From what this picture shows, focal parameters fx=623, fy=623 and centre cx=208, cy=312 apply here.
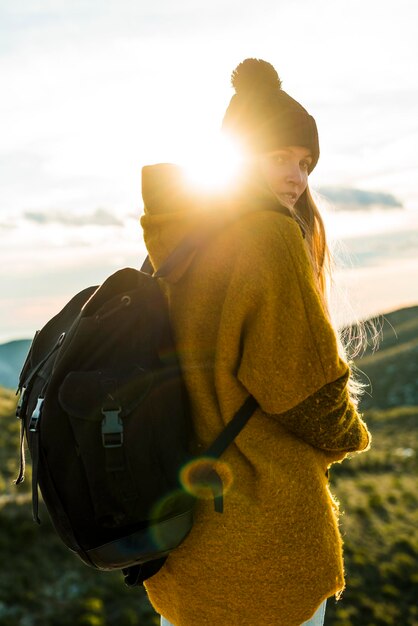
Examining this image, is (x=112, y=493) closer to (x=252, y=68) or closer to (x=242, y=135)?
(x=242, y=135)

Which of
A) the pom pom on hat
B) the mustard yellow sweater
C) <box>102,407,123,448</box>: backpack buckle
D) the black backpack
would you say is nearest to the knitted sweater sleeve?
the mustard yellow sweater

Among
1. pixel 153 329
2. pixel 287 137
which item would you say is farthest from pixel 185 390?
pixel 287 137

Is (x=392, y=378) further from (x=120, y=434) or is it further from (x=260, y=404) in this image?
(x=120, y=434)

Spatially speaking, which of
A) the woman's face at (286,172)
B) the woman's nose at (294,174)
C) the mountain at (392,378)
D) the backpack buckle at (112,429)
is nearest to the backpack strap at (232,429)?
the backpack buckle at (112,429)

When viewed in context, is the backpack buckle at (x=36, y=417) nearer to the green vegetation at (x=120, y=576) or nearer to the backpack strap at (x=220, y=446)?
the backpack strap at (x=220, y=446)

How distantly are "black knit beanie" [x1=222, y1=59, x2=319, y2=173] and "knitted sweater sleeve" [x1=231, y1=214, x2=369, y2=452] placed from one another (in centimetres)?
94

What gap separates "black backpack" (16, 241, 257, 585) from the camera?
190cm

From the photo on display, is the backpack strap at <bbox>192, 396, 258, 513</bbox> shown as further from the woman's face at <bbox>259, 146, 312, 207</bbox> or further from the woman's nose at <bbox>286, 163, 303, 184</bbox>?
the woman's nose at <bbox>286, 163, 303, 184</bbox>

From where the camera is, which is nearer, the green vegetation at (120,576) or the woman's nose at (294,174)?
the woman's nose at (294,174)

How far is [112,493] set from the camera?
1.89m

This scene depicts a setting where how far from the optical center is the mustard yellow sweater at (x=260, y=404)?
1.95 m

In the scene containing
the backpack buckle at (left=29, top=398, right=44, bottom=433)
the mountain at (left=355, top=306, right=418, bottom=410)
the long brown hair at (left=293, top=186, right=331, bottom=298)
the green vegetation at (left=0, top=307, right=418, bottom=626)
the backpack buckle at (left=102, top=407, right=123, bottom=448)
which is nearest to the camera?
the backpack buckle at (left=102, top=407, right=123, bottom=448)

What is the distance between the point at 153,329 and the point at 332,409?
2.10ft

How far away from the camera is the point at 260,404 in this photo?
199 centimetres
